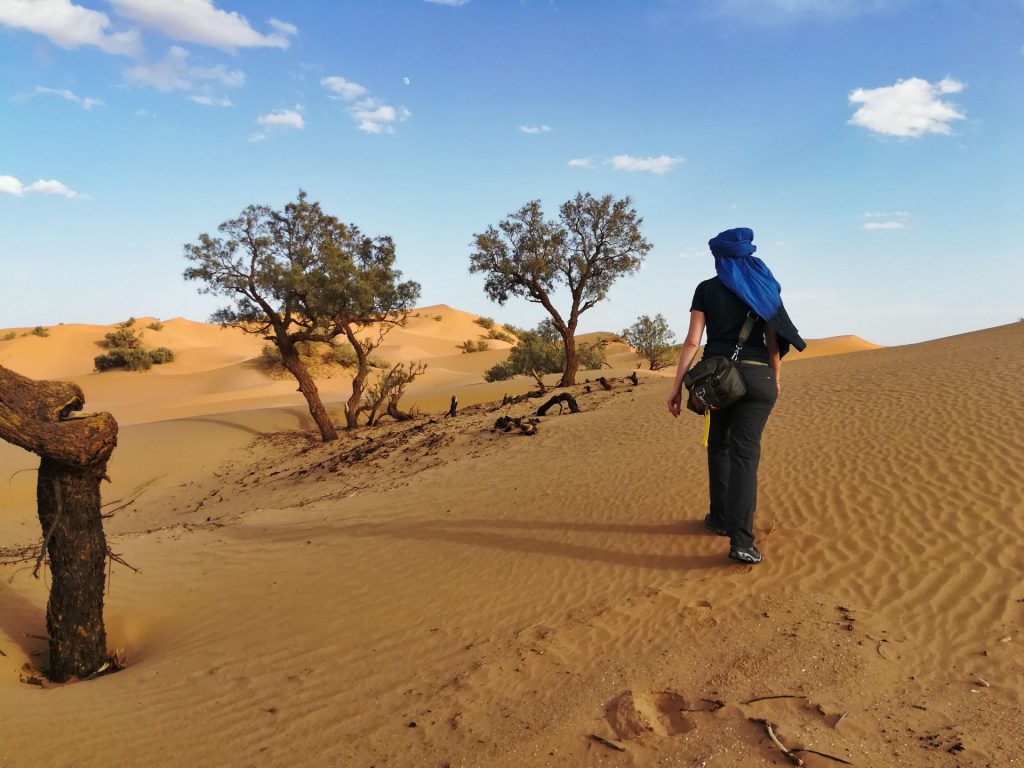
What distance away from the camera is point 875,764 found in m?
2.79

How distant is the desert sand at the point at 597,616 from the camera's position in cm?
327

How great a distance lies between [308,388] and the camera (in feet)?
57.7

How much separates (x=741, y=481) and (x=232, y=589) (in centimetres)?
499

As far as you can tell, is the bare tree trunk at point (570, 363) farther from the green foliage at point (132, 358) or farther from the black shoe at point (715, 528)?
the green foliage at point (132, 358)

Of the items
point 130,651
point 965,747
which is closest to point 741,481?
point 965,747

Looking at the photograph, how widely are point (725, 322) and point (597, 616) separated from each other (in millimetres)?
2366

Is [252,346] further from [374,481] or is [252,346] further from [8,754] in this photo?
[8,754]

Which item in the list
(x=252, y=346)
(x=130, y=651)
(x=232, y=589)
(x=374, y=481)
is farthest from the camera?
(x=252, y=346)

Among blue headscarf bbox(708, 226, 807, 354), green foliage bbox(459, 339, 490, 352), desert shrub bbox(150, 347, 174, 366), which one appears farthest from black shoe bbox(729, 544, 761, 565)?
green foliage bbox(459, 339, 490, 352)

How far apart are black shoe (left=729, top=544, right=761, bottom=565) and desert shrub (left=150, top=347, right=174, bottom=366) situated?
145 ft

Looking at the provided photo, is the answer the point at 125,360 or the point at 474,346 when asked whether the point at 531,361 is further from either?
the point at 125,360

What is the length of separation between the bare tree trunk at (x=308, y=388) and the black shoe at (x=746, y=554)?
46.6 ft

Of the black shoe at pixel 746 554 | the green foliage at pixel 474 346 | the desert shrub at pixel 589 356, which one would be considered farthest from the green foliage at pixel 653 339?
the black shoe at pixel 746 554

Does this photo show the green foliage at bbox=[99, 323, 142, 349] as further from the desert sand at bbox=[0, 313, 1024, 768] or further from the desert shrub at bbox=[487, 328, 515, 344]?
the desert sand at bbox=[0, 313, 1024, 768]
